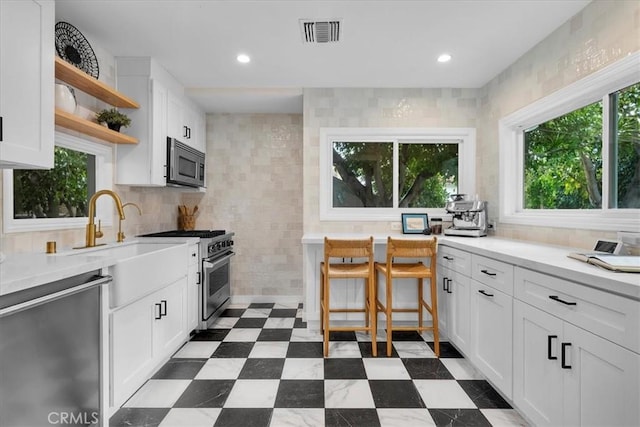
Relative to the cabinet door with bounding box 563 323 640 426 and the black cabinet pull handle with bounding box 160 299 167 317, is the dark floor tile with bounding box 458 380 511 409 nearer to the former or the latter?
the cabinet door with bounding box 563 323 640 426

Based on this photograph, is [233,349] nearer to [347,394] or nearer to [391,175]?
[347,394]

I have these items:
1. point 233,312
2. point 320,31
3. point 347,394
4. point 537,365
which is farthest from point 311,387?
point 320,31

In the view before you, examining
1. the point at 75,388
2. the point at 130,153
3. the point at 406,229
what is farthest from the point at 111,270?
the point at 406,229

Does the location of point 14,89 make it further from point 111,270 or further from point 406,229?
point 406,229

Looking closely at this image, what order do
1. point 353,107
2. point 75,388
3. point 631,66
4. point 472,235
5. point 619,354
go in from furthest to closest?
point 353,107
point 472,235
point 631,66
point 75,388
point 619,354

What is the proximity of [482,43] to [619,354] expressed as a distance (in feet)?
7.52

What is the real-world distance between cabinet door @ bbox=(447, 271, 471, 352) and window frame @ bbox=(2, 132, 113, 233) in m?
2.84

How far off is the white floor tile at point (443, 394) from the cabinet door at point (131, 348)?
173 centimetres

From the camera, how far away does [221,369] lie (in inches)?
92.1

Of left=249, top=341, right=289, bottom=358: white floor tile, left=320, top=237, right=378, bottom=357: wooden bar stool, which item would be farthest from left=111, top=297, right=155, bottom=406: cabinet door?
left=320, top=237, right=378, bottom=357: wooden bar stool

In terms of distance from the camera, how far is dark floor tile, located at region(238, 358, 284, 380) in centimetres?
223

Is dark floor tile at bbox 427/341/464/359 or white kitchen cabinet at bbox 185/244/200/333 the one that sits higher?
white kitchen cabinet at bbox 185/244/200/333

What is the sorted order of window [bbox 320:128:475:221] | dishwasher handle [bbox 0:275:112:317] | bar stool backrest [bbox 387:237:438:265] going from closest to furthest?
dishwasher handle [bbox 0:275:112:317], bar stool backrest [bbox 387:237:438:265], window [bbox 320:128:475:221]

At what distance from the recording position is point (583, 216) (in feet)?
7.16
